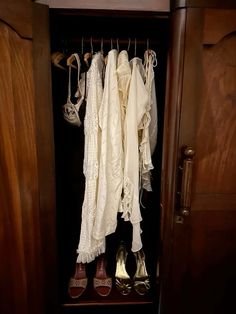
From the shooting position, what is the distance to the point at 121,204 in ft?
3.00

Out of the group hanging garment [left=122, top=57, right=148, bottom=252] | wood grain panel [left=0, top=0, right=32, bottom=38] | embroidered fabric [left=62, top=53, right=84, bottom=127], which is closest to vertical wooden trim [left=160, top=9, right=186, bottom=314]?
hanging garment [left=122, top=57, right=148, bottom=252]

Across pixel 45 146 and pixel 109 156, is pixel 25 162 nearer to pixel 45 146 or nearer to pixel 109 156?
pixel 45 146

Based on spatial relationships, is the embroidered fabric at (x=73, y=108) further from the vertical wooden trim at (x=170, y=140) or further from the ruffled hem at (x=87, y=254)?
the ruffled hem at (x=87, y=254)

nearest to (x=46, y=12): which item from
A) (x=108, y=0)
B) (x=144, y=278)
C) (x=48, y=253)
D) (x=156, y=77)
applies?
(x=108, y=0)

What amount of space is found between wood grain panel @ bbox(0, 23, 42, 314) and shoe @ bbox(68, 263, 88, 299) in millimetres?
176

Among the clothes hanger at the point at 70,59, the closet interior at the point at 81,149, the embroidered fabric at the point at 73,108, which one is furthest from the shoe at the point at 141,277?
the clothes hanger at the point at 70,59

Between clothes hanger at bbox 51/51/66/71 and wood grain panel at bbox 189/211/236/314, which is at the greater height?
clothes hanger at bbox 51/51/66/71

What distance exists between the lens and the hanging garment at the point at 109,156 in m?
0.84

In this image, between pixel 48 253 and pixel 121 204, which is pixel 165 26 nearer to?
pixel 121 204

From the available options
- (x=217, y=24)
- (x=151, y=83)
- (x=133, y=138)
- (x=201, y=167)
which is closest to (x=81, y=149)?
(x=133, y=138)

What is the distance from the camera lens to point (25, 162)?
2.61ft

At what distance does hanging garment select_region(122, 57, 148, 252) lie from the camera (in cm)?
85

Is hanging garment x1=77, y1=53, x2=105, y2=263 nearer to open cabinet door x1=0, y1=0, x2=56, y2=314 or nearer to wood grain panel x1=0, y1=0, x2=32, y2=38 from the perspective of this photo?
open cabinet door x1=0, y1=0, x2=56, y2=314

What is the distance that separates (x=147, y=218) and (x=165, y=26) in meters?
0.93
